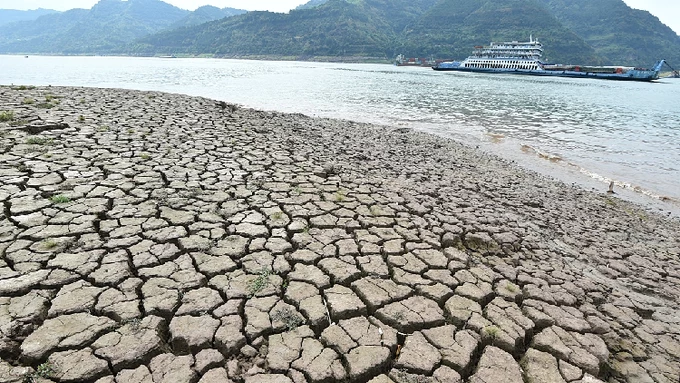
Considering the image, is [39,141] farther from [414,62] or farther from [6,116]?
[414,62]

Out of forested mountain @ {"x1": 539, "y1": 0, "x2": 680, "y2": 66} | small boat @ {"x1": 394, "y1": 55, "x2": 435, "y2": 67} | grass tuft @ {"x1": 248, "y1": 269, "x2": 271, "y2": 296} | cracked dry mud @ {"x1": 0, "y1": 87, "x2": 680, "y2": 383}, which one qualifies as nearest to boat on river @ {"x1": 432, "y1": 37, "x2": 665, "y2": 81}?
small boat @ {"x1": 394, "y1": 55, "x2": 435, "y2": 67}

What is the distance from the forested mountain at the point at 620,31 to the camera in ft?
444

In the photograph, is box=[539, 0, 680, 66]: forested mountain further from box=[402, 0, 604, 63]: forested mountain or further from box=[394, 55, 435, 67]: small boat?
box=[394, 55, 435, 67]: small boat

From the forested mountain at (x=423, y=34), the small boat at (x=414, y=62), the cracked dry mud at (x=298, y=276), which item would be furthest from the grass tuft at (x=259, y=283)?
the forested mountain at (x=423, y=34)

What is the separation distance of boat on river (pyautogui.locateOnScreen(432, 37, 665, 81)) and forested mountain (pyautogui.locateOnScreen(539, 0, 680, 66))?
6610 cm

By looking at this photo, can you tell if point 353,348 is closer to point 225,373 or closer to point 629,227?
point 225,373

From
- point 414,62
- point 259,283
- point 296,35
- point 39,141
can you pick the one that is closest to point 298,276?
point 259,283

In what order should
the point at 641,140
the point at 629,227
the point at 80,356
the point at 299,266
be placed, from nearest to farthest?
the point at 80,356 → the point at 299,266 → the point at 629,227 → the point at 641,140

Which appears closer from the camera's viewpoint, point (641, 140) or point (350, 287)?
point (350, 287)

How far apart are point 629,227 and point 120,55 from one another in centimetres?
19046

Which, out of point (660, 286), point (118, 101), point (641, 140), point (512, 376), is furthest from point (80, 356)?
point (641, 140)

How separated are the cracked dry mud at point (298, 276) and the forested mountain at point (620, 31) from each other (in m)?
159

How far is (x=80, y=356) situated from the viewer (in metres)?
2.41

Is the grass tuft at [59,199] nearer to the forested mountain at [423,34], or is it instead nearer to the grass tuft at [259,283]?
the grass tuft at [259,283]
